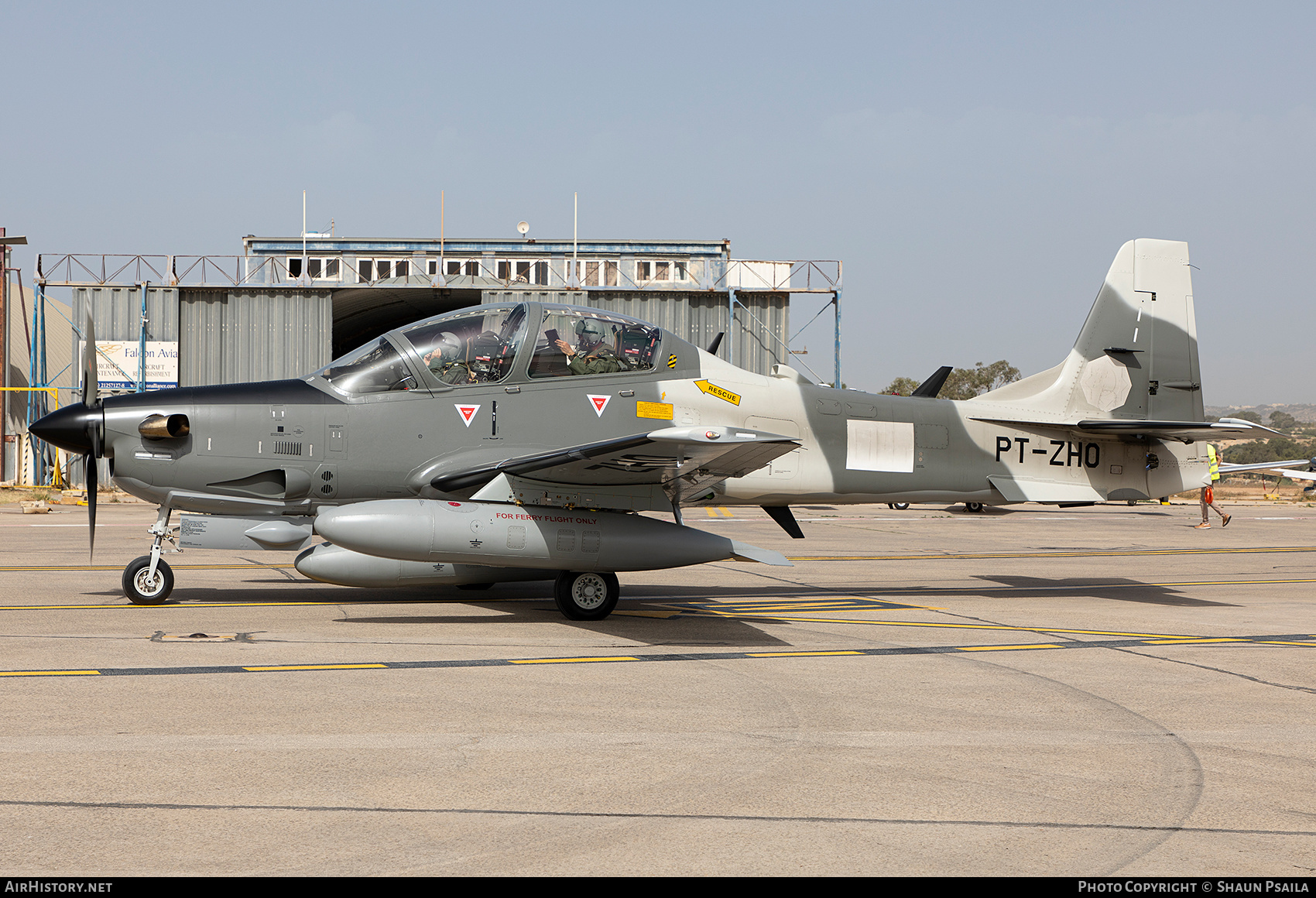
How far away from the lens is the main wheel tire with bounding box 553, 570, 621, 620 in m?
9.47

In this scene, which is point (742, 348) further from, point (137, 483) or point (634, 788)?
point (634, 788)

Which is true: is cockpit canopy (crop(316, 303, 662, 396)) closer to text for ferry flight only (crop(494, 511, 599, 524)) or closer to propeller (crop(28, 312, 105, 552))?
text for ferry flight only (crop(494, 511, 599, 524))

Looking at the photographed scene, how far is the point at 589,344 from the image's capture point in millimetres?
10117

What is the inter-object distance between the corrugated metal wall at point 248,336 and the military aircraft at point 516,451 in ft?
72.2

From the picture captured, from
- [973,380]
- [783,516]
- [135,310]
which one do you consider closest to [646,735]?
[783,516]

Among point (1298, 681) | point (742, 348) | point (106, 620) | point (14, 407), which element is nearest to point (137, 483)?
point (106, 620)

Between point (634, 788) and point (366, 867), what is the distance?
4.44ft

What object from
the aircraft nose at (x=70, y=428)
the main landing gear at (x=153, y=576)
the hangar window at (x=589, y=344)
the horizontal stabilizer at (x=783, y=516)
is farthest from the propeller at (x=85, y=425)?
the horizontal stabilizer at (x=783, y=516)

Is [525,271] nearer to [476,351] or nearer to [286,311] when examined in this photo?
[286,311]

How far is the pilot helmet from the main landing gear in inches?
169

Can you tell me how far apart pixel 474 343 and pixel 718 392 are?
2.57m

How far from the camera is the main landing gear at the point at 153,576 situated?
9.59 m

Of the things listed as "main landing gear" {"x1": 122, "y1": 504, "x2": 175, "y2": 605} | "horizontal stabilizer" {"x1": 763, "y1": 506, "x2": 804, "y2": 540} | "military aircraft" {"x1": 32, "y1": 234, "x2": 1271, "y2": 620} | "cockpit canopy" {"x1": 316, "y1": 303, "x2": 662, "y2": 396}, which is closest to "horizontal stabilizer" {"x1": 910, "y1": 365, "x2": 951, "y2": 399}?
"military aircraft" {"x1": 32, "y1": 234, "x2": 1271, "y2": 620}

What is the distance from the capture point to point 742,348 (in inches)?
1247
